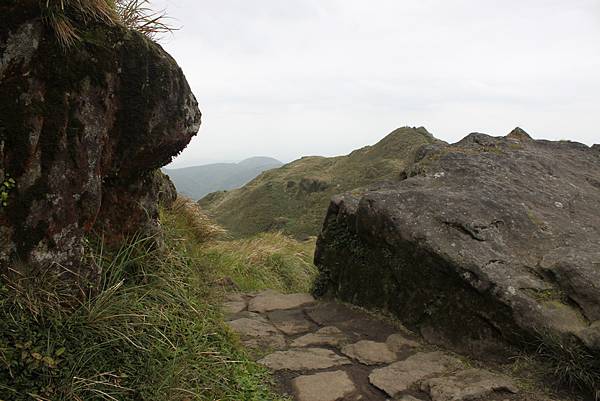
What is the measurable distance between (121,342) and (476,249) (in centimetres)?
346

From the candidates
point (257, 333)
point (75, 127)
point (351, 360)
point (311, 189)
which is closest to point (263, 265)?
point (257, 333)

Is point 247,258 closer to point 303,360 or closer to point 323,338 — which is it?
point 323,338

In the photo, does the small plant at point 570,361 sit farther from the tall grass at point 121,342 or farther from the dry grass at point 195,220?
the dry grass at point 195,220

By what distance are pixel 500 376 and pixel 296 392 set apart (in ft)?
5.88

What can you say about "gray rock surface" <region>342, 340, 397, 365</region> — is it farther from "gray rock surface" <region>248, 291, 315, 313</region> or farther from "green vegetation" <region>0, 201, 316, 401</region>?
"gray rock surface" <region>248, 291, 315, 313</region>

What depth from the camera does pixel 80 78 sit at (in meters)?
3.21

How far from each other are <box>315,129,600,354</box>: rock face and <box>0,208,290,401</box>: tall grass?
2.03 meters

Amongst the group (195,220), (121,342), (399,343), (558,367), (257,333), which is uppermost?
(195,220)

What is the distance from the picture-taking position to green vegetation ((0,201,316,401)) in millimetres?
2703

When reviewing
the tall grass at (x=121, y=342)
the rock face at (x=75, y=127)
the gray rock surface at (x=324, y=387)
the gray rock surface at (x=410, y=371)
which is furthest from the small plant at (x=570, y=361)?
the rock face at (x=75, y=127)

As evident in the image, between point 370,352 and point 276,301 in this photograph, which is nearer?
point 370,352

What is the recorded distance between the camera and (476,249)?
15.9 ft

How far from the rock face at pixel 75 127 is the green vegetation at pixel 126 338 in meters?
0.24

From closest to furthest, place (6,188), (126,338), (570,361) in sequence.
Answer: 1. (6,188)
2. (126,338)
3. (570,361)
